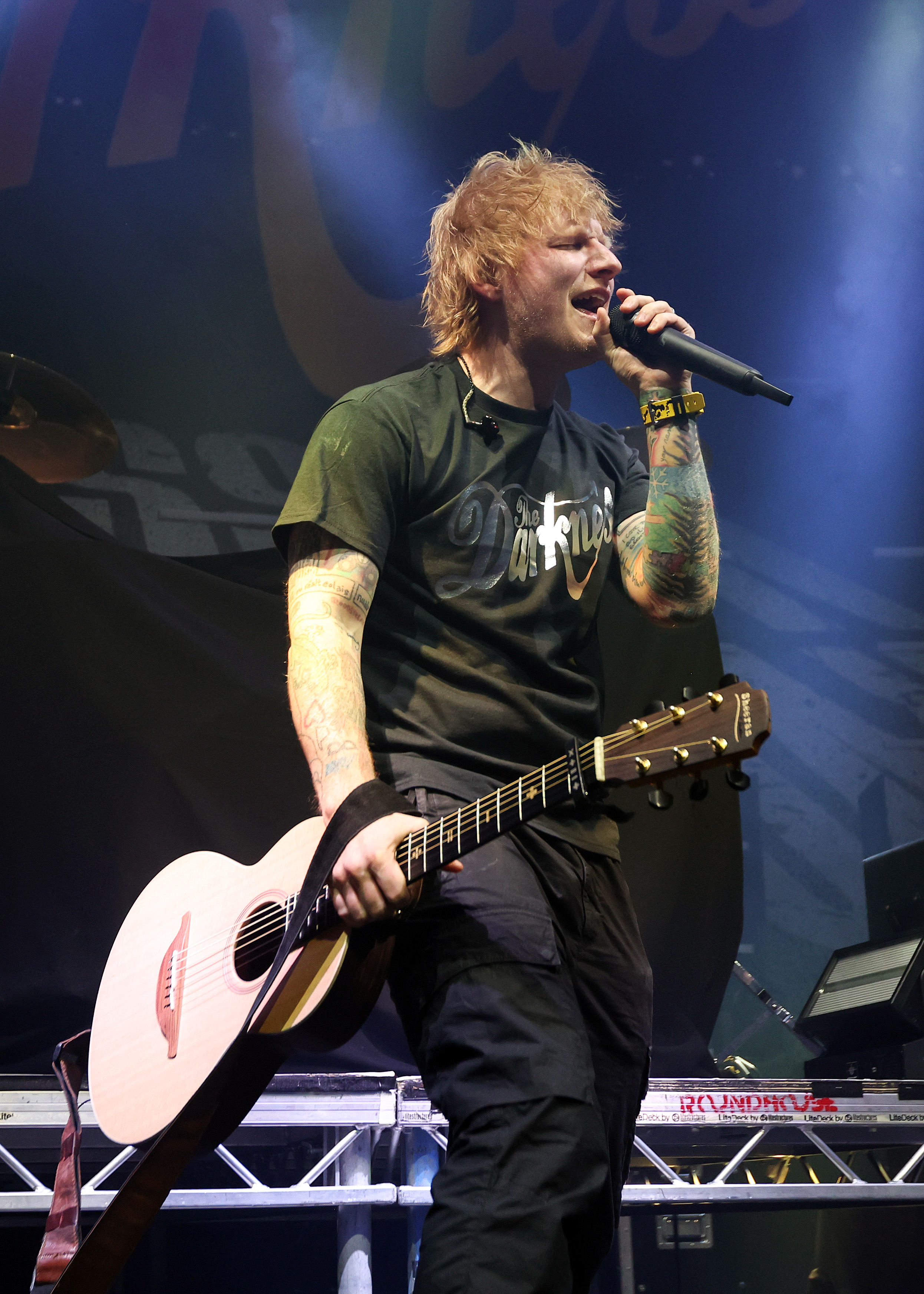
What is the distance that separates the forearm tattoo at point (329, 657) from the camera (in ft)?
4.99

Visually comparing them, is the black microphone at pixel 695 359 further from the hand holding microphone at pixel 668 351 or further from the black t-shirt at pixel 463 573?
the black t-shirt at pixel 463 573

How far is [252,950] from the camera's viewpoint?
1.66 m

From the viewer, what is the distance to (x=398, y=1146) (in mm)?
2969

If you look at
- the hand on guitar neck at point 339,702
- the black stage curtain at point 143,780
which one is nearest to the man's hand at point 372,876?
the hand on guitar neck at point 339,702

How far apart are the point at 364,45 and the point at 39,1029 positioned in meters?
3.91

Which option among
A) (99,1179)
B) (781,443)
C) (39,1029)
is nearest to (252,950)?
(99,1179)

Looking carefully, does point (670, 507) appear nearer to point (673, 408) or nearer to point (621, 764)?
point (673, 408)

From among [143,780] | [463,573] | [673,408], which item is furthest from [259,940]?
[143,780]

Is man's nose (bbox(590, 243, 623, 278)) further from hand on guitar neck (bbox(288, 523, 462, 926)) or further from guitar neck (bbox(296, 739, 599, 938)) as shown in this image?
guitar neck (bbox(296, 739, 599, 938))

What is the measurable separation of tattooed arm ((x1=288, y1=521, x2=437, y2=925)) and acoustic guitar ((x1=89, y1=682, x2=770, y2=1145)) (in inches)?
2.1

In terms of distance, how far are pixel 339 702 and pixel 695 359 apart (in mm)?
794

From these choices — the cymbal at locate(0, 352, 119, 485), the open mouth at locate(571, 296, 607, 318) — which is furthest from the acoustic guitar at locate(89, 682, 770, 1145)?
the cymbal at locate(0, 352, 119, 485)

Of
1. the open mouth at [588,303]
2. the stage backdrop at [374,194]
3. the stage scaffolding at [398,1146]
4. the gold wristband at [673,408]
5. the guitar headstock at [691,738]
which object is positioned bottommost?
the stage scaffolding at [398,1146]

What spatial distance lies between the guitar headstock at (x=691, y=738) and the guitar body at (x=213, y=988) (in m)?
0.41
